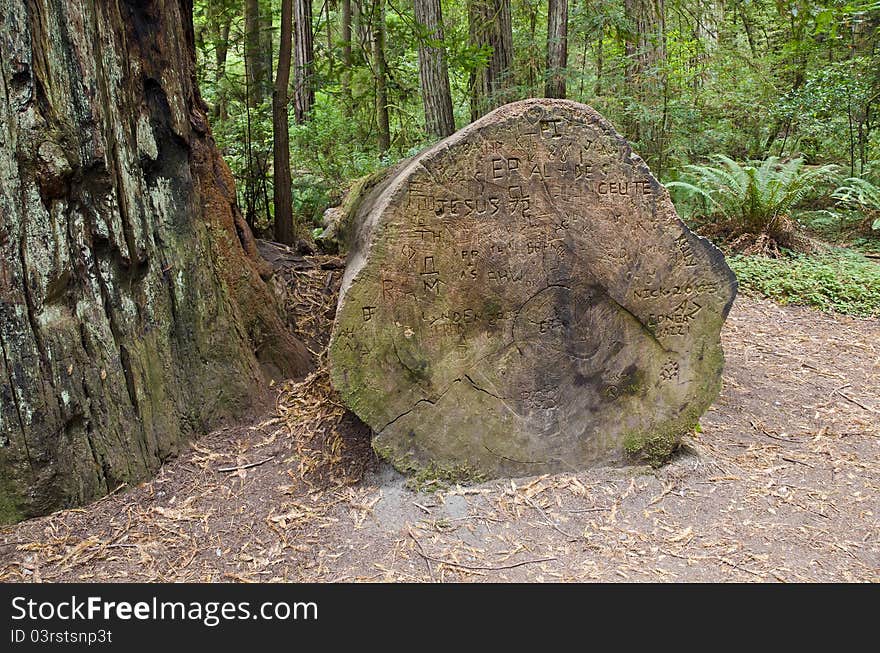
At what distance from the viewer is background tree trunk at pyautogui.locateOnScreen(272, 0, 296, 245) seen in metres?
4.90

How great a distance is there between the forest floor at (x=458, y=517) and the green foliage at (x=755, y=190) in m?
4.00

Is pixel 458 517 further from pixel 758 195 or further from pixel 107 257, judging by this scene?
pixel 758 195

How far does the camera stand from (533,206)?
3.31 metres

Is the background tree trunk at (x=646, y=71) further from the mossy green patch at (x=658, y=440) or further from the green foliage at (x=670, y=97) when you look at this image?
the mossy green patch at (x=658, y=440)

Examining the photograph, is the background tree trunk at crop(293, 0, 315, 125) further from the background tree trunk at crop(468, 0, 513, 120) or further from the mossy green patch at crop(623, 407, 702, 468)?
the mossy green patch at crop(623, 407, 702, 468)

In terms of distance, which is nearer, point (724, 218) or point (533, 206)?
point (533, 206)

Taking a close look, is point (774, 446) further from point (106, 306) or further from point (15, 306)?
point (15, 306)

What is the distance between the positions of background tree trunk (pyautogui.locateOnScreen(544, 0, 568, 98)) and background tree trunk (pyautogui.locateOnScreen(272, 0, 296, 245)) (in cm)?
388

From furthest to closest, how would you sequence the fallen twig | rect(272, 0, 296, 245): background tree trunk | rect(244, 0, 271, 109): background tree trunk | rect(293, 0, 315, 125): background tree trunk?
rect(293, 0, 315, 125): background tree trunk < rect(244, 0, 271, 109): background tree trunk < rect(272, 0, 296, 245): background tree trunk < the fallen twig

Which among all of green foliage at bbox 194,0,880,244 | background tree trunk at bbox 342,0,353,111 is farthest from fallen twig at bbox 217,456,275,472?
background tree trunk at bbox 342,0,353,111

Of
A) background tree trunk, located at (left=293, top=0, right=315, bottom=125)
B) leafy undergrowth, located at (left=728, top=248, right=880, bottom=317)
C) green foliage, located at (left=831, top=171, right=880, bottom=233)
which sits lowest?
leafy undergrowth, located at (left=728, top=248, right=880, bottom=317)

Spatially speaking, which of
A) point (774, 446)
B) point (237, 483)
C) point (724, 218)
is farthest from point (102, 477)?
point (724, 218)

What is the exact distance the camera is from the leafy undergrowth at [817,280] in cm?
642

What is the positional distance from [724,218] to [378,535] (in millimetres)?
6564
